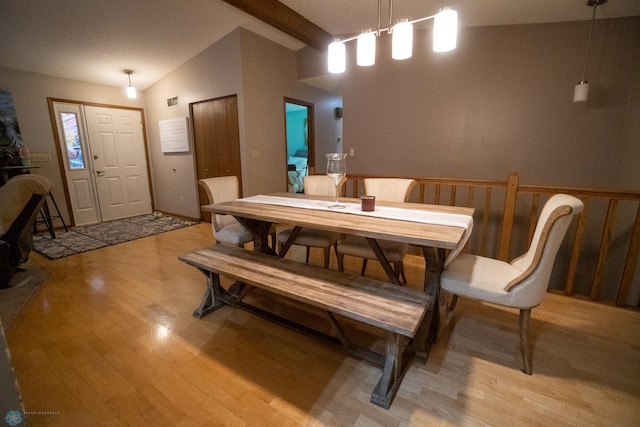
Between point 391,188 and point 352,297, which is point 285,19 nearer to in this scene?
point 391,188

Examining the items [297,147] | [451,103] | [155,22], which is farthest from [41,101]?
[451,103]

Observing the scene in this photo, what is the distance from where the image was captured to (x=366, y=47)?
1.62 m

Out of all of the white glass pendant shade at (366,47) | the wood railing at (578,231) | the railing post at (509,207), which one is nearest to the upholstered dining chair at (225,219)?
the wood railing at (578,231)

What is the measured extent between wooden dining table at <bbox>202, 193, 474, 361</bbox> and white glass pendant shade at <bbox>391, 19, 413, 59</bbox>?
92 centimetres

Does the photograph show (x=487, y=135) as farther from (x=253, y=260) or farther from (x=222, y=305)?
(x=222, y=305)

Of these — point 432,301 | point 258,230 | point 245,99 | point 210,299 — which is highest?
point 245,99

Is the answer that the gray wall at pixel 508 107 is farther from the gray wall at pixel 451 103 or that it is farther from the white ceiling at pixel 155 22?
the white ceiling at pixel 155 22

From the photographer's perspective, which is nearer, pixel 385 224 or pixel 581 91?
pixel 385 224

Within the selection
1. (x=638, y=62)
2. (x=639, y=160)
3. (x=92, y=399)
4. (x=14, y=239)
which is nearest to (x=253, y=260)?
(x=92, y=399)

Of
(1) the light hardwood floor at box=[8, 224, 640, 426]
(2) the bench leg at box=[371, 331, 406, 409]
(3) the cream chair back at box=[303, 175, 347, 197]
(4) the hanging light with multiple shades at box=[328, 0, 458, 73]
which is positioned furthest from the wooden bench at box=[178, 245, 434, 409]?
(4) the hanging light with multiple shades at box=[328, 0, 458, 73]

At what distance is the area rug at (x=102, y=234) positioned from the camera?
3.50 meters

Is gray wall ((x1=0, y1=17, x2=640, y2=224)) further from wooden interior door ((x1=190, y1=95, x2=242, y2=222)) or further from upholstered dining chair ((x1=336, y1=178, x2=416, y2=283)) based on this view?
upholstered dining chair ((x1=336, y1=178, x2=416, y2=283))

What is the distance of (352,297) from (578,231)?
1974 millimetres

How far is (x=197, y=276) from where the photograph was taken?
2711mm
